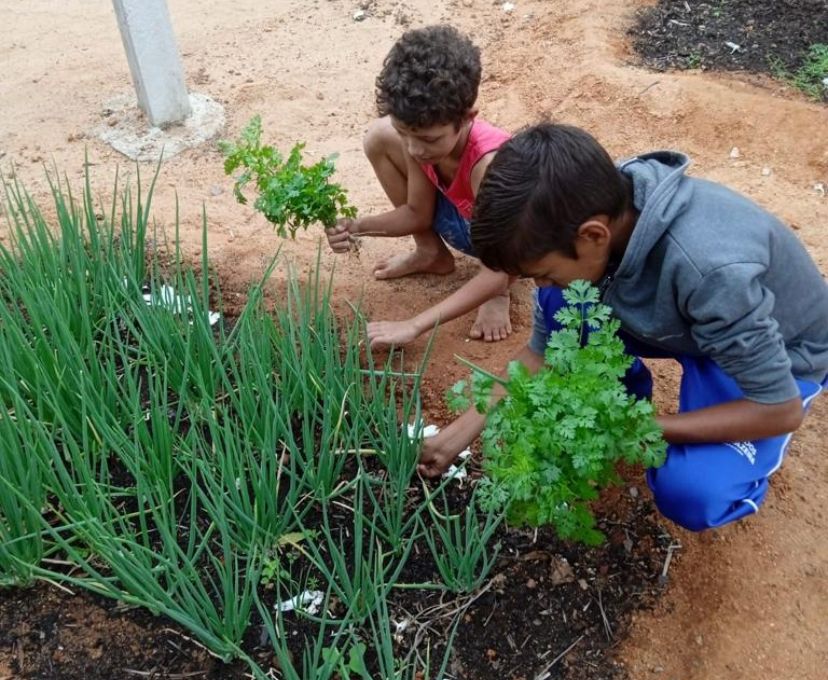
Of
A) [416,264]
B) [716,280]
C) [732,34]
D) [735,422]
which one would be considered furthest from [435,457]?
[732,34]

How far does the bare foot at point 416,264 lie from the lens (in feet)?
9.70

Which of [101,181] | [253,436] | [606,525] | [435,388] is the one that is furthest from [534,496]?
[101,181]

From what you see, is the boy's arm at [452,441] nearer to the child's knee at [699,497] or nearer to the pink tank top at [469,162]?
the child's knee at [699,497]

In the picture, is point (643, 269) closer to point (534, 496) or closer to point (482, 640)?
point (534, 496)

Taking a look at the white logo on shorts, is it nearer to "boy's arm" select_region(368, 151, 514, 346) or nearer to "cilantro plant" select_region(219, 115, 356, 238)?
"boy's arm" select_region(368, 151, 514, 346)

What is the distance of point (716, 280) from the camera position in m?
1.58

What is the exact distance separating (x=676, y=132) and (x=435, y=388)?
6.05ft

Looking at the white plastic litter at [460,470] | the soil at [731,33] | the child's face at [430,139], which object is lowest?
the white plastic litter at [460,470]

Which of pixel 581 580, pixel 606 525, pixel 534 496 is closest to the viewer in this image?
pixel 534 496

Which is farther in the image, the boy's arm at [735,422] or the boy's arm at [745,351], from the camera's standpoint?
the boy's arm at [735,422]

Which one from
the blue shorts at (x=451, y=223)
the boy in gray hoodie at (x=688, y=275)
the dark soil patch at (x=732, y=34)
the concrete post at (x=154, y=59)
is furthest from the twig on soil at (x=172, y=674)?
the dark soil patch at (x=732, y=34)

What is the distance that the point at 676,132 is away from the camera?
3.66m

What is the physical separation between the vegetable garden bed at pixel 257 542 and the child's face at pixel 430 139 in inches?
20.4

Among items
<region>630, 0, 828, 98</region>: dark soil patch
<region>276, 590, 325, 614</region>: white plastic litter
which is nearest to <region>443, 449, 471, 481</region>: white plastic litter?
<region>276, 590, 325, 614</region>: white plastic litter
